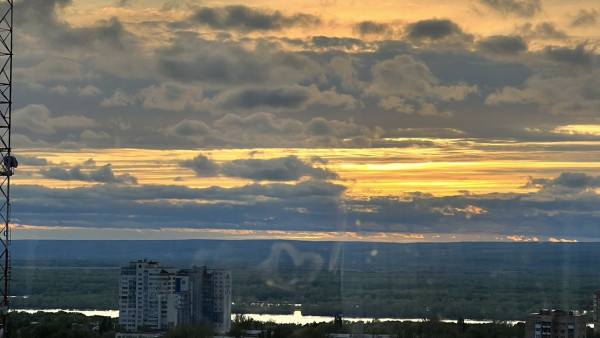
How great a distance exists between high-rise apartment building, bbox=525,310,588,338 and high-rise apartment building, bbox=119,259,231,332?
11859mm

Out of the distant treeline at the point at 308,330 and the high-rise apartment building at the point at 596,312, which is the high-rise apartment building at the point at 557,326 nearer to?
the distant treeline at the point at 308,330

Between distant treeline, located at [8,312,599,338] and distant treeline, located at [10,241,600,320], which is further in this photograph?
distant treeline, located at [10,241,600,320]

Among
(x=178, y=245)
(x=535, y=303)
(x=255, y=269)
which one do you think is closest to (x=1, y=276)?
(x=535, y=303)

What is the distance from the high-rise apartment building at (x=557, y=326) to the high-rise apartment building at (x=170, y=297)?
38.9ft

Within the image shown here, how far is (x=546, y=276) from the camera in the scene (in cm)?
5956

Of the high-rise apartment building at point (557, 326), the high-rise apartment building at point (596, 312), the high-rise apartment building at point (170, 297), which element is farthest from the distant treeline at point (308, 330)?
the high-rise apartment building at point (170, 297)

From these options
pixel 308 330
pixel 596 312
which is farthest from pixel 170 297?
pixel 596 312

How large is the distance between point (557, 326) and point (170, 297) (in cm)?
1552

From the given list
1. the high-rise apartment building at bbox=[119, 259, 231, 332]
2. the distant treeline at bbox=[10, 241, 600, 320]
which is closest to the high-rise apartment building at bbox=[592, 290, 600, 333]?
the distant treeline at bbox=[10, 241, 600, 320]

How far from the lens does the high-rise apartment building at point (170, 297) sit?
40312 mm

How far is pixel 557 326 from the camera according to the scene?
3161 centimetres

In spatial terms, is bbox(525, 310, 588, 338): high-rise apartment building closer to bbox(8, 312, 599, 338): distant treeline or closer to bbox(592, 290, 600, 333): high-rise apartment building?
bbox(8, 312, 599, 338): distant treeline

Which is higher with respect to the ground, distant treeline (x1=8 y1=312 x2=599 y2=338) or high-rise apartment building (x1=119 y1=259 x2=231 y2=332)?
high-rise apartment building (x1=119 y1=259 x2=231 y2=332)

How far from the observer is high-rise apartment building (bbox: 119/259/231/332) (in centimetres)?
4031
